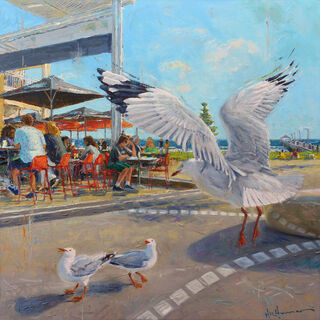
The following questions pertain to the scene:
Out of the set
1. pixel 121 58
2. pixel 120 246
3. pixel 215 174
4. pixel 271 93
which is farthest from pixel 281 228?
pixel 121 58

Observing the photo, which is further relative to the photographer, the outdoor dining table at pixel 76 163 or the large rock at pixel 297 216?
the outdoor dining table at pixel 76 163

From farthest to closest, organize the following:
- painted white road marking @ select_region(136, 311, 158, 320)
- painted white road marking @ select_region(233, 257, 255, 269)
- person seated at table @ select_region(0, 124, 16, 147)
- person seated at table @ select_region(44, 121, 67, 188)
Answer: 1. person seated at table @ select_region(0, 124, 16, 147)
2. person seated at table @ select_region(44, 121, 67, 188)
3. painted white road marking @ select_region(233, 257, 255, 269)
4. painted white road marking @ select_region(136, 311, 158, 320)

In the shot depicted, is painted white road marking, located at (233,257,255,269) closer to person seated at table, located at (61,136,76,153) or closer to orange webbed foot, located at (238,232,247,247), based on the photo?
orange webbed foot, located at (238,232,247,247)

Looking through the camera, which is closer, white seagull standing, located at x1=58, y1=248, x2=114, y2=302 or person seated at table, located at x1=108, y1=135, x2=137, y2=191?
white seagull standing, located at x1=58, y1=248, x2=114, y2=302

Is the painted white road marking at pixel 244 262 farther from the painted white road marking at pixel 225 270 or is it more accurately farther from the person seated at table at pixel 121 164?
the person seated at table at pixel 121 164

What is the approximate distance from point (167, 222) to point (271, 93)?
99cm

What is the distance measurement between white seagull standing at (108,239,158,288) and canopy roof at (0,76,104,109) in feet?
2.85

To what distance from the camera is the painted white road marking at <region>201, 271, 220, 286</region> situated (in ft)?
4.12

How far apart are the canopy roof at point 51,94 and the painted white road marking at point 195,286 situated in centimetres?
110

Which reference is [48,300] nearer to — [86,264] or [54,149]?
[86,264]

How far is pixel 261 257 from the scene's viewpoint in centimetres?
137

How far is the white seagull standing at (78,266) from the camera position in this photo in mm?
1213

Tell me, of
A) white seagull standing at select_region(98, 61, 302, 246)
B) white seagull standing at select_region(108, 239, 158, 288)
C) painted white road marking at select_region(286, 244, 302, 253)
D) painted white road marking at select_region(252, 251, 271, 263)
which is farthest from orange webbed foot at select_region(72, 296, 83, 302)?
painted white road marking at select_region(286, 244, 302, 253)
